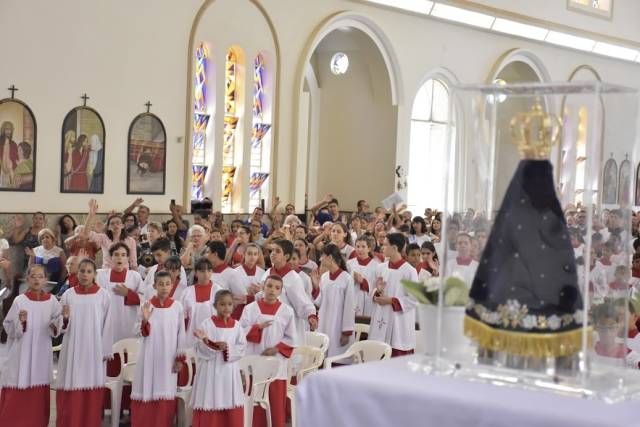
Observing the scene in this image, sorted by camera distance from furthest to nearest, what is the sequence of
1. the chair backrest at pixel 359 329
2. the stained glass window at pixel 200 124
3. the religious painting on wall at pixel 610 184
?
the stained glass window at pixel 200 124 → the chair backrest at pixel 359 329 → the religious painting on wall at pixel 610 184

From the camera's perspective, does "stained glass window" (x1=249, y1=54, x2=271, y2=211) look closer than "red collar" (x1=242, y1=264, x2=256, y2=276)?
No

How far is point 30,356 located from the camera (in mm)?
9664

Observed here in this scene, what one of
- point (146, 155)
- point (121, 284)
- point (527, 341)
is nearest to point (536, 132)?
point (527, 341)

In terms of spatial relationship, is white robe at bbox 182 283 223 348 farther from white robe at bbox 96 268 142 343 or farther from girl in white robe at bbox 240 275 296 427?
white robe at bbox 96 268 142 343

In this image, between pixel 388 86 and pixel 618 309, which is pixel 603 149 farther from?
pixel 388 86

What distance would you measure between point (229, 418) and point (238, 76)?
1337cm

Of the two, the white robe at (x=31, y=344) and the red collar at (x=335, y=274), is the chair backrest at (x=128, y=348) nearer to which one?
the white robe at (x=31, y=344)

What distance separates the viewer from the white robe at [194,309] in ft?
34.0

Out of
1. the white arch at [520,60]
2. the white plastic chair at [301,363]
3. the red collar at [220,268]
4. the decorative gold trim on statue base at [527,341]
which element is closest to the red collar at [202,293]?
the white plastic chair at [301,363]

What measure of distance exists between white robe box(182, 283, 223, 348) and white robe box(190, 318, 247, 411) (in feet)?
3.73

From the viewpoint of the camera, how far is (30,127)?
17.6 meters

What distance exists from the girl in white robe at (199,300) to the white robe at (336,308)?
1.66 m

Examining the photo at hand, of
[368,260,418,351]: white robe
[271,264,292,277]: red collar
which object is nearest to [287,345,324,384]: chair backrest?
[271,264,292,277]: red collar

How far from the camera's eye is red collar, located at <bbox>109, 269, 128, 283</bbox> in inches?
436
